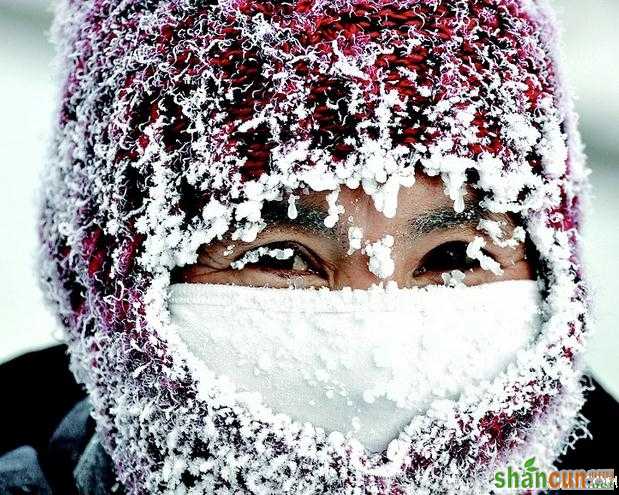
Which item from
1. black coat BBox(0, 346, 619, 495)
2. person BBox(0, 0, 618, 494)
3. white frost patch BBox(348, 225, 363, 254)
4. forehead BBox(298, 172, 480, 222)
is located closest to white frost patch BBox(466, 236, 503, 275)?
person BBox(0, 0, 618, 494)

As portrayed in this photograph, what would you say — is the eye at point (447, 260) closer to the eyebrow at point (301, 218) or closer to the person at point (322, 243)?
the person at point (322, 243)

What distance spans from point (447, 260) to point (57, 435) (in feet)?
3.52

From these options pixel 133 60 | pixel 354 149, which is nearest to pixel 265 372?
pixel 354 149

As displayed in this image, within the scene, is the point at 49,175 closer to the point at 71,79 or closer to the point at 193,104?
the point at 71,79

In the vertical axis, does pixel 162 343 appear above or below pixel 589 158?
below

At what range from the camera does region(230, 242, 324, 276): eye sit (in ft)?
4.78

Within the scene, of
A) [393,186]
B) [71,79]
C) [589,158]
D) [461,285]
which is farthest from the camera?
[589,158]

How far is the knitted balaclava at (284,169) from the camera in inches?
54.5

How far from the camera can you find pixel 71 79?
1.65 metres

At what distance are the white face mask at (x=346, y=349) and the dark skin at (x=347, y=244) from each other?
0.11 feet

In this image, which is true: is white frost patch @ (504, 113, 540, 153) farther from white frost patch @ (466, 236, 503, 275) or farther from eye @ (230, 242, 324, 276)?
eye @ (230, 242, 324, 276)

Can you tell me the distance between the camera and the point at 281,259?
1.46m

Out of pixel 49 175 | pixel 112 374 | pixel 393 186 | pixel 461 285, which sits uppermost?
pixel 49 175

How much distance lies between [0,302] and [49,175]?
227cm
